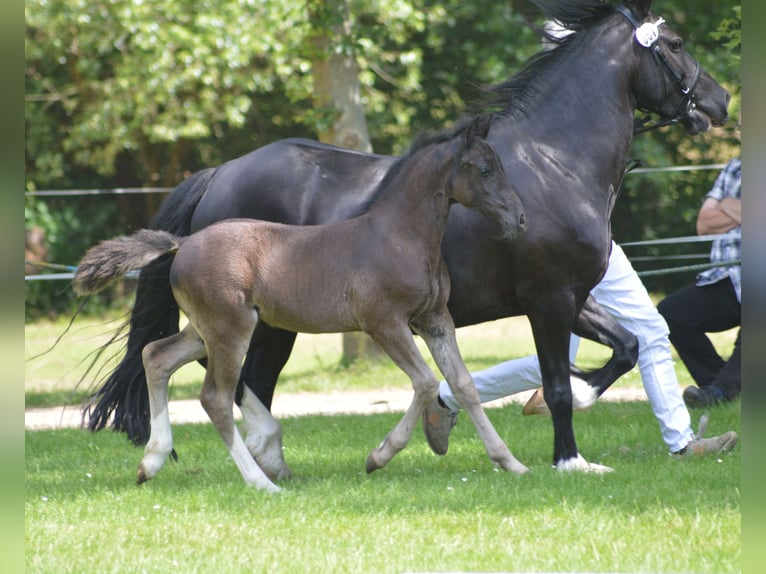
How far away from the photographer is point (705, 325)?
8.00 m

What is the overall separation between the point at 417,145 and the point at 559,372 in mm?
1403

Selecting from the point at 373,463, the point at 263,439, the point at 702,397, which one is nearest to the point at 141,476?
the point at 263,439

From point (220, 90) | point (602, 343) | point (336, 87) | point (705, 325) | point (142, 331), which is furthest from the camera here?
point (220, 90)

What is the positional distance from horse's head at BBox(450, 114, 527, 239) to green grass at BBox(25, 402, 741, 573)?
128cm

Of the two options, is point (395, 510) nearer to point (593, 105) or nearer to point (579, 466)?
point (579, 466)

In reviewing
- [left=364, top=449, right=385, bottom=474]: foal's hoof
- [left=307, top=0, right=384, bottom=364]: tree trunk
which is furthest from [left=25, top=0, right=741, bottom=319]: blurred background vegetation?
[left=364, top=449, right=385, bottom=474]: foal's hoof

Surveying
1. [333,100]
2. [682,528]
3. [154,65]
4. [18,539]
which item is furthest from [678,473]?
[154,65]

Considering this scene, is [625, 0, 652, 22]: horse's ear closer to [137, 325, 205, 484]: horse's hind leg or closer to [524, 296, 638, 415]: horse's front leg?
[524, 296, 638, 415]: horse's front leg

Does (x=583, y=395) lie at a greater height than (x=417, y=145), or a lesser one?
lesser

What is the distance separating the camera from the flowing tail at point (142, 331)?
591cm

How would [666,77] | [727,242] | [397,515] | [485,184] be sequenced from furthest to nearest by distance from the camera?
[727,242]
[666,77]
[485,184]
[397,515]

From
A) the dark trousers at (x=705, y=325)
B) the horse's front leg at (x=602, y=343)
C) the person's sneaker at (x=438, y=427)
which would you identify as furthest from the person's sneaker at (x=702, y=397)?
the person's sneaker at (x=438, y=427)

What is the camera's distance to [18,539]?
1.71 meters

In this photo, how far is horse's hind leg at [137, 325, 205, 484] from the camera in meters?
5.24
